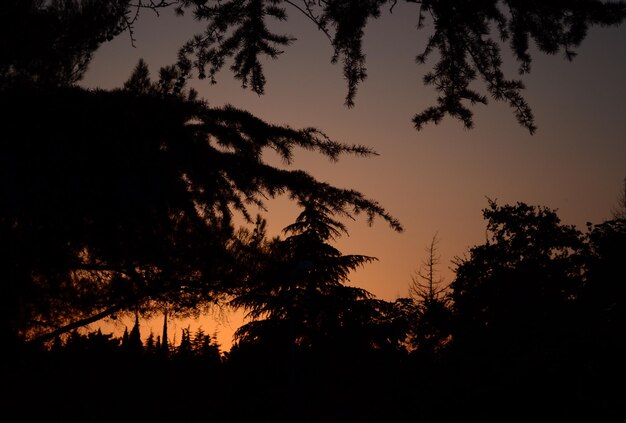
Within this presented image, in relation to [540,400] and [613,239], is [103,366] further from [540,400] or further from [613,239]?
[613,239]

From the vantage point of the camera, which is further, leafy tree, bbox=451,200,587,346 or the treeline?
leafy tree, bbox=451,200,587,346

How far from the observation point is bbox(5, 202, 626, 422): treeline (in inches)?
435

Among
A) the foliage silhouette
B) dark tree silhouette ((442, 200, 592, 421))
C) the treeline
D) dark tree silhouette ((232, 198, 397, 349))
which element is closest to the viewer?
the foliage silhouette

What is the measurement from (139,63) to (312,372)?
16029mm

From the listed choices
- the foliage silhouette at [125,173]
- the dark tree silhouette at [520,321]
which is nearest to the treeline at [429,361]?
the dark tree silhouette at [520,321]

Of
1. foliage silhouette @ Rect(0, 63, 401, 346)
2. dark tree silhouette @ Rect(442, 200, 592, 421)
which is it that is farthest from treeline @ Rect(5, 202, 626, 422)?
foliage silhouette @ Rect(0, 63, 401, 346)

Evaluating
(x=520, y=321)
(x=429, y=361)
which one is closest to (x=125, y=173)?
(x=520, y=321)

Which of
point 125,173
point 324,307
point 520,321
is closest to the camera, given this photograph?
point 125,173

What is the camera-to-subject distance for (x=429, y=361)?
19.1m

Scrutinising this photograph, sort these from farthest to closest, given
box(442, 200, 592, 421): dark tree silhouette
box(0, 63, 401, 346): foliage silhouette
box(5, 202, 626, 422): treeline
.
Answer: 1. box(442, 200, 592, 421): dark tree silhouette
2. box(5, 202, 626, 422): treeline
3. box(0, 63, 401, 346): foliage silhouette

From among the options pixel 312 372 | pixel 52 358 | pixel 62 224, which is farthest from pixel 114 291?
pixel 312 372

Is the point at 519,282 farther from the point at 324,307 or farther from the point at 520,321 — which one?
the point at 324,307

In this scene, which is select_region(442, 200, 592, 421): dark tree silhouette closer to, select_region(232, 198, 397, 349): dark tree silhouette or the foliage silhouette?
select_region(232, 198, 397, 349): dark tree silhouette

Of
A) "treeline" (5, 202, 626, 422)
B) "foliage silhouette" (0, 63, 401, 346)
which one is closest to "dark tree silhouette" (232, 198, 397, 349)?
"treeline" (5, 202, 626, 422)
